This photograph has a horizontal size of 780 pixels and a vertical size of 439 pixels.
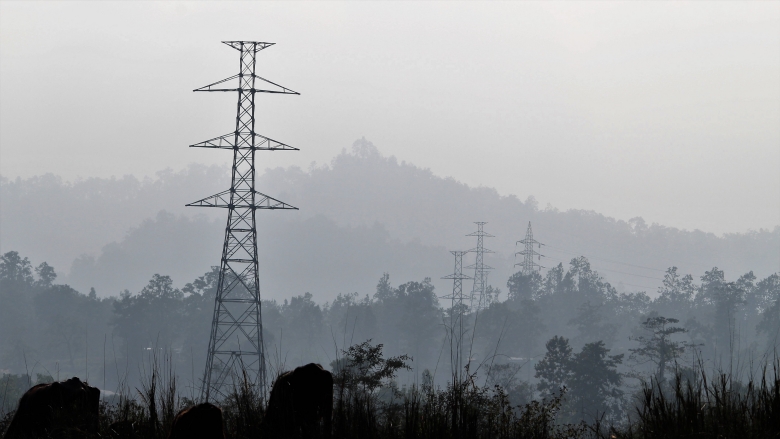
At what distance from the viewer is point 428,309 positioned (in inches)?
6540

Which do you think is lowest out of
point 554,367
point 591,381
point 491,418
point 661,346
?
point 491,418

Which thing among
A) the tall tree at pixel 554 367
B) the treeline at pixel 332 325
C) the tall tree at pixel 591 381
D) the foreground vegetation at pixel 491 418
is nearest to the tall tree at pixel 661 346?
the tall tree at pixel 591 381

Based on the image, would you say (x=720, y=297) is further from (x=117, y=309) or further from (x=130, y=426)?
(x=130, y=426)

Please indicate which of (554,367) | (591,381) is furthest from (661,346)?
(554,367)

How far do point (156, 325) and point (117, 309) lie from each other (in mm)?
7875

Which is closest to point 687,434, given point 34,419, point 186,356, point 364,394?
point 364,394

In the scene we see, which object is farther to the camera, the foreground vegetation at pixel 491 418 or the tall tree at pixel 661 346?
the tall tree at pixel 661 346

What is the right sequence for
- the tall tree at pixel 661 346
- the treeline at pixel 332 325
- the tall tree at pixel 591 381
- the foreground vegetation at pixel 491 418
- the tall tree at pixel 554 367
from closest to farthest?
1. the foreground vegetation at pixel 491 418
2. the tall tree at pixel 591 381
3. the tall tree at pixel 554 367
4. the tall tree at pixel 661 346
5. the treeline at pixel 332 325

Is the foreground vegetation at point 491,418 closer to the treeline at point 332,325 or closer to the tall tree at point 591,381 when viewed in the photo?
the tall tree at point 591,381

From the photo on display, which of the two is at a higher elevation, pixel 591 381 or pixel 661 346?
pixel 661 346

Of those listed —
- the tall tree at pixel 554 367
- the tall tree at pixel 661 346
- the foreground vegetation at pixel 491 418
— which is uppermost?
the tall tree at pixel 661 346

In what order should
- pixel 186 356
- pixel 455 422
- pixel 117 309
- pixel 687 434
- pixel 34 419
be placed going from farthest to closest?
pixel 117 309, pixel 186 356, pixel 34 419, pixel 455 422, pixel 687 434

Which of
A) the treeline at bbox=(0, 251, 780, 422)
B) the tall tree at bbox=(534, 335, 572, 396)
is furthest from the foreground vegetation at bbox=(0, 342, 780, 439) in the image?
the treeline at bbox=(0, 251, 780, 422)

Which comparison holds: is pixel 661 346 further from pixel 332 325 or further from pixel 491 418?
pixel 491 418
